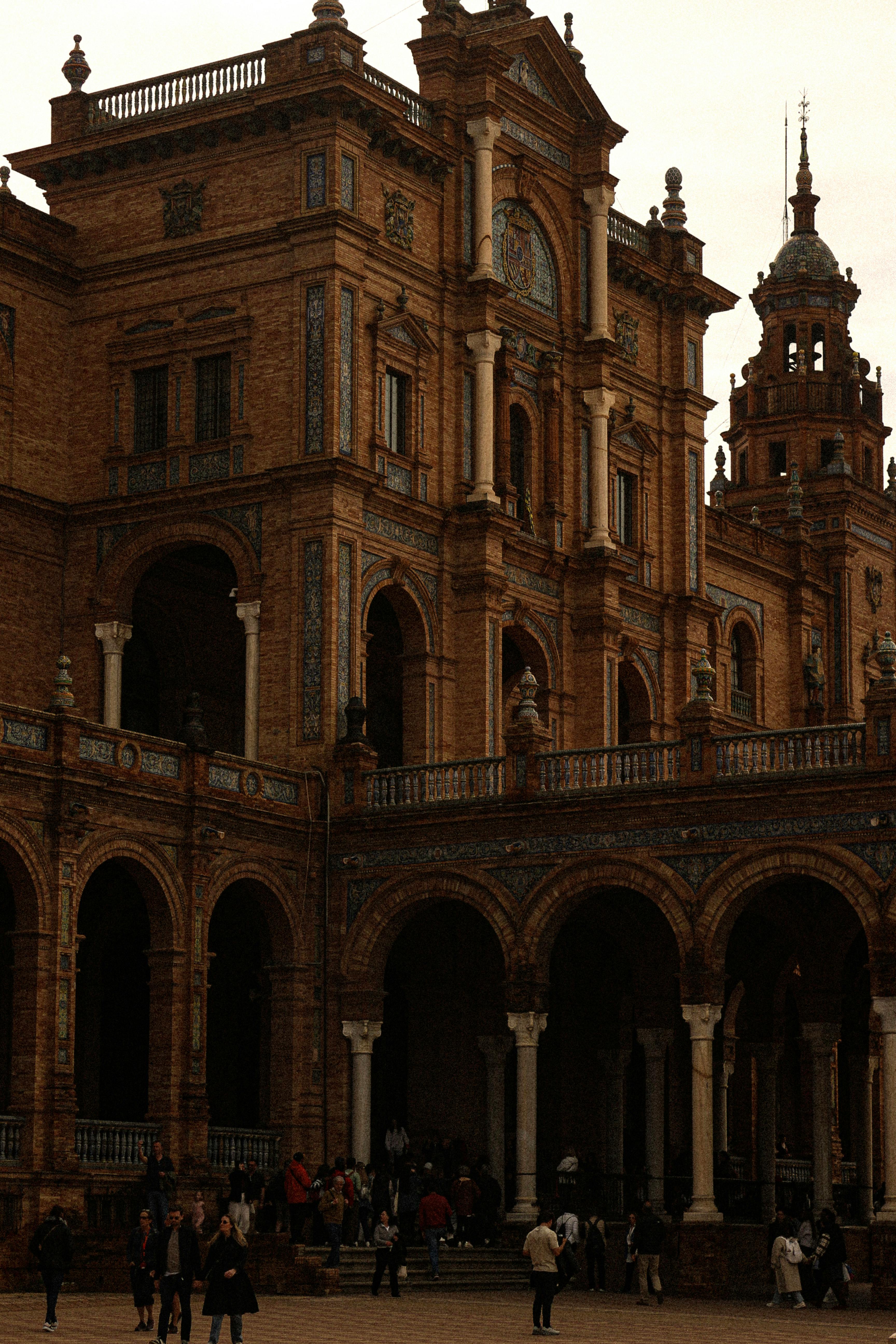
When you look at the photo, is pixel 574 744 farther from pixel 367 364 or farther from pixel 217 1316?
pixel 217 1316

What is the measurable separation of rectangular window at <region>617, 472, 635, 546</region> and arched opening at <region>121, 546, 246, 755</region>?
8.40 m

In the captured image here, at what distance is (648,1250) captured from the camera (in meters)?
35.1

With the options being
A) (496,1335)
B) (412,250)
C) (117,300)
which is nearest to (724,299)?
(412,250)

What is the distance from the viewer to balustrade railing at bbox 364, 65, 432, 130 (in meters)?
44.9


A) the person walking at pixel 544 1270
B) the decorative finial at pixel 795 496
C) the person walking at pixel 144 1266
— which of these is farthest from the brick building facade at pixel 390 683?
the decorative finial at pixel 795 496

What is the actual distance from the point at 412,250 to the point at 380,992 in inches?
550

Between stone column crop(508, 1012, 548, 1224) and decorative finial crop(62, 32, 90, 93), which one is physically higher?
decorative finial crop(62, 32, 90, 93)

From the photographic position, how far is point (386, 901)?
40.8m

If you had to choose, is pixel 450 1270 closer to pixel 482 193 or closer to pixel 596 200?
pixel 482 193

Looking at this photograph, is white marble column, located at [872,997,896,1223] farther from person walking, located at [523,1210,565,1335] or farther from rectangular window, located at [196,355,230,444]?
rectangular window, located at [196,355,230,444]

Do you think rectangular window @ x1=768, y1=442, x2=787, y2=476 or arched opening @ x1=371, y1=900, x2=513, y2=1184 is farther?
rectangular window @ x1=768, y1=442, x2=787, y2=476

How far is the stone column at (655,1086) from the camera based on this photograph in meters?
41.5

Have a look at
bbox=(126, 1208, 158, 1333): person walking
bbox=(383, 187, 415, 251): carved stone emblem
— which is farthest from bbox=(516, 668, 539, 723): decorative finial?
bbox=(126, 1208, 158, 1333): person walking

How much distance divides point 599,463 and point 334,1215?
19815 millimetres
